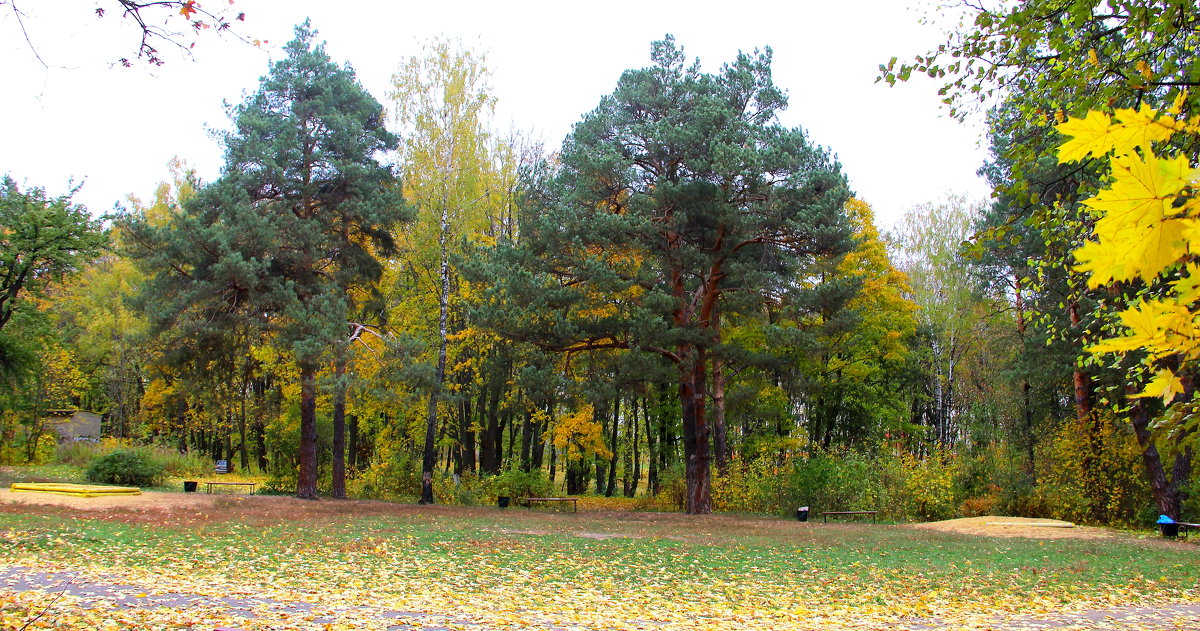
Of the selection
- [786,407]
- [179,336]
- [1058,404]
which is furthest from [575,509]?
[1058,404]

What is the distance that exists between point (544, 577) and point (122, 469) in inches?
734

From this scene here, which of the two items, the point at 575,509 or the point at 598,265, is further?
the point at 575,509

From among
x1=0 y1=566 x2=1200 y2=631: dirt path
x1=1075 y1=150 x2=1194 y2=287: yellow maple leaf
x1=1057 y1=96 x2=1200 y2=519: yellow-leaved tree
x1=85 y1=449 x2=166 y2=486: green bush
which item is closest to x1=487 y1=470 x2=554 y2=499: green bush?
x1=85 y1=449 x2=166 y2=486: green bush

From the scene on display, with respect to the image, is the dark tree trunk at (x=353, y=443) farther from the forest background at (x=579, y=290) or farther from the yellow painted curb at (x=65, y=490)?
the yellow painted curb at (x=65, y=490)

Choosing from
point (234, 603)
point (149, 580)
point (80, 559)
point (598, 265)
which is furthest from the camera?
point (598, 265)

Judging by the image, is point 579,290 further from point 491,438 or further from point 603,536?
point 491,438

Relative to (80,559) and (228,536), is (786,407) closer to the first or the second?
(228,536)

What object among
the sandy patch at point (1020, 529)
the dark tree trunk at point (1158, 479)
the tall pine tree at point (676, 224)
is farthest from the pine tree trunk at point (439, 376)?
the dark tree trunk at point (1158, 479)

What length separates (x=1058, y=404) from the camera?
76.3 feet

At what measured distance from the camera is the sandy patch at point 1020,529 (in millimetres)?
16000

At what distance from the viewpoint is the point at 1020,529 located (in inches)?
659

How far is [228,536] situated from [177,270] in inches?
366

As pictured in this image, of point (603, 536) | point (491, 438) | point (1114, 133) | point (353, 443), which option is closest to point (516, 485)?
point (491, 438)

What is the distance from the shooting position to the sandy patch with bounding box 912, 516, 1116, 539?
1600 centimetres
